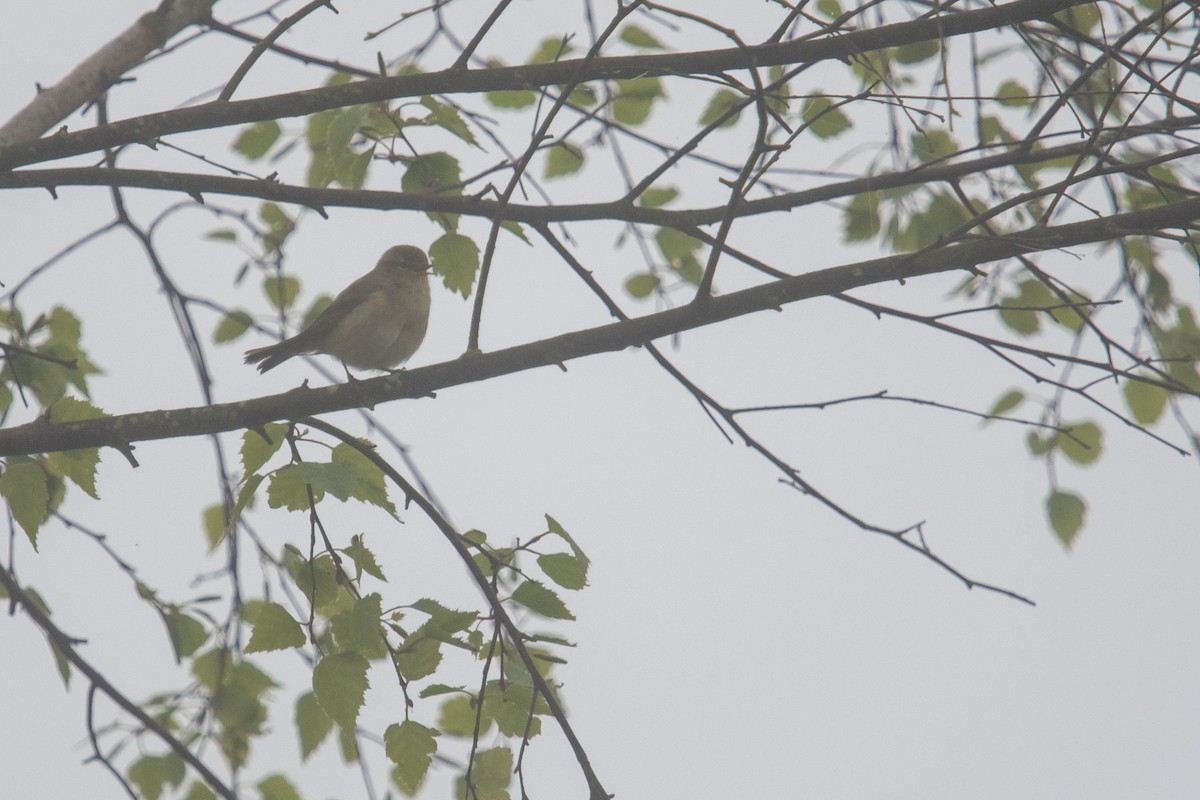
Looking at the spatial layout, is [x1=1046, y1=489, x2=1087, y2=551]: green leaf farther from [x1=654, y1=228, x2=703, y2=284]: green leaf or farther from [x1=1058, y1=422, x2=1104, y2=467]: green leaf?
[x1=654, y1=228, x2=703, y2=284]: green leaf

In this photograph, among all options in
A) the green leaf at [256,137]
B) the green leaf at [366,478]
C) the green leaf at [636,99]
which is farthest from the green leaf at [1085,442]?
the green leaf at [256,137]

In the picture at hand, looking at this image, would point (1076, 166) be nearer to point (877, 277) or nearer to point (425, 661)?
point (877, 277)

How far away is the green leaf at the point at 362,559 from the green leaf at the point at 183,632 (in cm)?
112

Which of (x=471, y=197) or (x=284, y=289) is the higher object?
(x=284, y=289)

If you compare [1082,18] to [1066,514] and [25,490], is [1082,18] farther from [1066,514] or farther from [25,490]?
[25,490]

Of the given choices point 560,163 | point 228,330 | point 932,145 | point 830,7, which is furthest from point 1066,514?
point 228,330

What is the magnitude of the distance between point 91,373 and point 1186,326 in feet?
13.1

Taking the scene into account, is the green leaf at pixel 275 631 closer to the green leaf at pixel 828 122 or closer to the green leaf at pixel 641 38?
the green leaf at pixel 641 38

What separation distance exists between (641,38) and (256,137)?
1.60m

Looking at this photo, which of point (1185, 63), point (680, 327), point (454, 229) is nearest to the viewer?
point (1185, 63)

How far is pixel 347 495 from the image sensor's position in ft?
8.18

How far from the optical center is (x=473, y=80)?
3475mm

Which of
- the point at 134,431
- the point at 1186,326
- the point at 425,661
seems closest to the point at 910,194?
the point at 1186,326

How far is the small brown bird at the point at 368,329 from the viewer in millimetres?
5434
